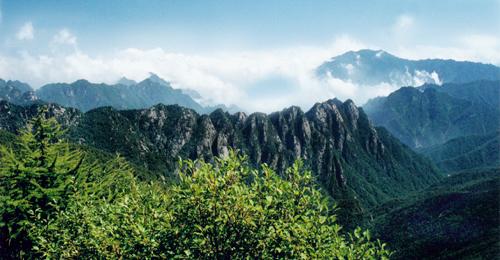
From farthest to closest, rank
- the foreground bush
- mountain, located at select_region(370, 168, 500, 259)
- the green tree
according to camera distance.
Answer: mountain, located at select_region(370, 168, 500, 259)
the green tree
the foreground bush

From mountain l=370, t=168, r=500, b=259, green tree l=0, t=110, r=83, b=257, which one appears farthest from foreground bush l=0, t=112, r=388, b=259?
mountain l=370, t=168, r=500, b=259

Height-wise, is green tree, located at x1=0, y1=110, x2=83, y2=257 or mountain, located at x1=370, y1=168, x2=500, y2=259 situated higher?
green tree, located at x1=0, y1=110, x2=83, y2=257

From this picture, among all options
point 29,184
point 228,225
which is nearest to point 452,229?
point 29,184

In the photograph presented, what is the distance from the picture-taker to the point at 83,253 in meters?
17.9

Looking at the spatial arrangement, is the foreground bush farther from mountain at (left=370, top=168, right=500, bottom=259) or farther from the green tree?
mountain at (left=370, top=168, right=500, bottom=259)

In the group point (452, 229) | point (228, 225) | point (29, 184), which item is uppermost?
point (29, 184)

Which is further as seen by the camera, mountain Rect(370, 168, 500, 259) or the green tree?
mountain Rect(370, 168, 500, 259)

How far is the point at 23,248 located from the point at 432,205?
7961 inches

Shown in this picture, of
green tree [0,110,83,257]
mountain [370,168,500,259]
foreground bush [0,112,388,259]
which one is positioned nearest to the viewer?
foreground bush [0,112,388,259]

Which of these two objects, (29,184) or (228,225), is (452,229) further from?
(228,225)

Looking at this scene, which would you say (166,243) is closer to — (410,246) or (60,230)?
(60,230)

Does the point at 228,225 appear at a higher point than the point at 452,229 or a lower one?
higher

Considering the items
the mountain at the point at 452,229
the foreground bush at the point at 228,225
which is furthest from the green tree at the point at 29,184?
the mountain at the point at 452,229

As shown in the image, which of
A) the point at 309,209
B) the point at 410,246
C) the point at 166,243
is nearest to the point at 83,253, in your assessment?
the point at 166,243
